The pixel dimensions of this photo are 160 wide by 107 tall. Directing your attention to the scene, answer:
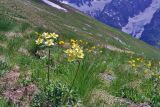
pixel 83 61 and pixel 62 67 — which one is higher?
pixel 83 61

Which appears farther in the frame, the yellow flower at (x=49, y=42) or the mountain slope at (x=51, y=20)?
the mountain slope at (x=51, y=20)

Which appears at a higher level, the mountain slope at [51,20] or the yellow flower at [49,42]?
the yellow flower at [49,42]

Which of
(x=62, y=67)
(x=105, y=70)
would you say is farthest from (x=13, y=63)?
(x=105, y=70)

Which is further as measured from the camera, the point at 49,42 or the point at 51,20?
the point at 51,20

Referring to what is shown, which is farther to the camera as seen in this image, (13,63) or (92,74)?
(13,63)

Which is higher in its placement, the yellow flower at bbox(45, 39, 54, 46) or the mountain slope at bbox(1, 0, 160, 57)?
the yellow flower at bbox(45, 39, 54, 46)

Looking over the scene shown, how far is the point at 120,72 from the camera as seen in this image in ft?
50.5

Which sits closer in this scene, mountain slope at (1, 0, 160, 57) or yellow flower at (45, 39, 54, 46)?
yellow flower at (45, 39, 54, 46)

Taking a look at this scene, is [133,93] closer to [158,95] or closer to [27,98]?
[158,95]

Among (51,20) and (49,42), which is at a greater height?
(49,42)

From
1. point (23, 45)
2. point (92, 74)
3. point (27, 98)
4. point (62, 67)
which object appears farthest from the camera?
point (23, 45)

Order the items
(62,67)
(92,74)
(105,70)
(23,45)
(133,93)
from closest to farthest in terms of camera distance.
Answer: (92,74) < (133,93) < (62,67) < (105,70) < (23,45)

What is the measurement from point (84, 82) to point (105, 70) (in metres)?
5.25

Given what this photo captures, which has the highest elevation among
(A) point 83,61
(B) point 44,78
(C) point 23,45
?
(A) point 83,61
